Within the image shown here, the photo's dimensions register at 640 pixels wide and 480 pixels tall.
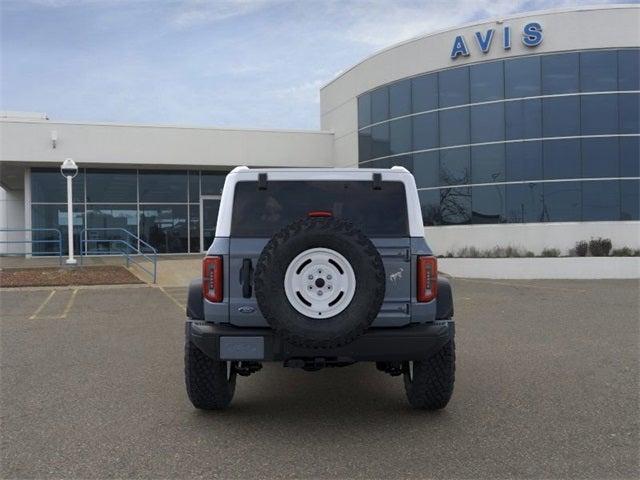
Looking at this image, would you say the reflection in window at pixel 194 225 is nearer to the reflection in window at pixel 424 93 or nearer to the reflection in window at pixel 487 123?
the reflection in window at pixel 424 93

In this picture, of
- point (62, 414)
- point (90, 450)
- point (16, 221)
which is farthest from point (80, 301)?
point (16, 221)

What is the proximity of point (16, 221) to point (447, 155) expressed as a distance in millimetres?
23229

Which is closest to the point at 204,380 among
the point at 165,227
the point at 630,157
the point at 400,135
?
the point at 630,157

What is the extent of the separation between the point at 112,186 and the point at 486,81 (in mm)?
15046

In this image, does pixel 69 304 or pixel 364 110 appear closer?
pixel 69 304

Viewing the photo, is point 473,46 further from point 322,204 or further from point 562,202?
point 322,204

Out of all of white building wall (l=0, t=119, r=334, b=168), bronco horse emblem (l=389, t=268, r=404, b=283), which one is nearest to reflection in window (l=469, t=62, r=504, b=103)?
white building wall (l=0, t=119, r=334, b=168)

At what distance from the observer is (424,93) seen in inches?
878

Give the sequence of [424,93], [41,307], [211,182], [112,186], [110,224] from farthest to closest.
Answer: [211,182] < [112,186] < [110,224] < [424,93] < [41,307]

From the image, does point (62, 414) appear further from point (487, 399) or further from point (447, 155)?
point (447, 155)

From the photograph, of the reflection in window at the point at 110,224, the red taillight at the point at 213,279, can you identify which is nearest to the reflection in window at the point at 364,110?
the reflection in window at the point at 110,224

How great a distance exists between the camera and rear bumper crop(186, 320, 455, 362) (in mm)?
4219

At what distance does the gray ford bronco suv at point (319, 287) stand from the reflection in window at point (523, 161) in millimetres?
16612

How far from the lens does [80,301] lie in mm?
12211
